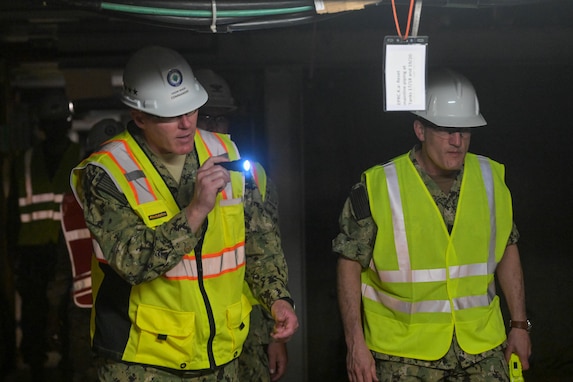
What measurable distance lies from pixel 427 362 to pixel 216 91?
1917 mm

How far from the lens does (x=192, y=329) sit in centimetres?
294

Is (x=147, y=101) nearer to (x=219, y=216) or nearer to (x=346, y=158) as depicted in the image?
(x=219, y=216)

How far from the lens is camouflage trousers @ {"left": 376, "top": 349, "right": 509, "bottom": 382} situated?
3477 mm

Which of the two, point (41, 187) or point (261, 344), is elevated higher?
point (41, 187)

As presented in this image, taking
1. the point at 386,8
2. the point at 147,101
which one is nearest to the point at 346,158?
the point at 386,8

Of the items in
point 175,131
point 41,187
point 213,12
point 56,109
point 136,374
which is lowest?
point 136,374

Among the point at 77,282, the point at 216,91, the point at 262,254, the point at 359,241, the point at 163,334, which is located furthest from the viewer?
the point at 216,91

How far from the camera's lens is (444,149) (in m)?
3.64

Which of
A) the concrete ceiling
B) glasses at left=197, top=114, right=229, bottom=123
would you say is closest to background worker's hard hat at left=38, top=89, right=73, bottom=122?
the concrete ceiling

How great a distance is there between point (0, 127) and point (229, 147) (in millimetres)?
3413

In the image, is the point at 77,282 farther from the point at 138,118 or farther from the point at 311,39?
the point at 311,39

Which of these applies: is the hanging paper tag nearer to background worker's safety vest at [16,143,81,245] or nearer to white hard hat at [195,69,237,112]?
white hard hat at [195,69,237,112]

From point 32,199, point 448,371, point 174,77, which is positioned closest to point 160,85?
point 174,77

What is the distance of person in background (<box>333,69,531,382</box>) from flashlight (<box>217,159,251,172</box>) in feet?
2.70
